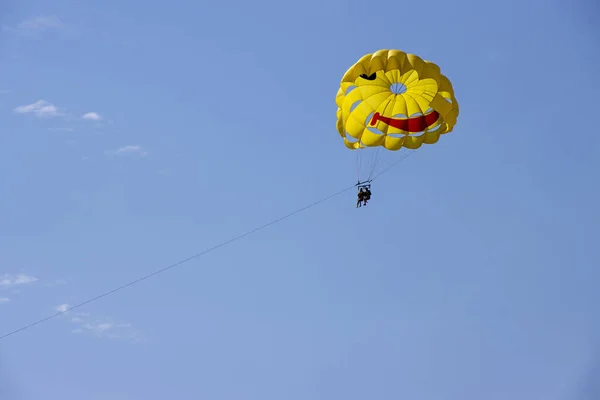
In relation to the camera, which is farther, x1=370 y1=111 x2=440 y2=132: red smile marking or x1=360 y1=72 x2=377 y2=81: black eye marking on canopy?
x1=370 y1=111 x2=440 y2=132: red smile marking

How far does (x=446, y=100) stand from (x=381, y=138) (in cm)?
299

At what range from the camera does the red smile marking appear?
52438 mm

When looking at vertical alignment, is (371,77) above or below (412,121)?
above

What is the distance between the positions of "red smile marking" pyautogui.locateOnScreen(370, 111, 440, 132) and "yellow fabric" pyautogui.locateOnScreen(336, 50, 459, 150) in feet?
0.35

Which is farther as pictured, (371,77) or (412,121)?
(412,121)

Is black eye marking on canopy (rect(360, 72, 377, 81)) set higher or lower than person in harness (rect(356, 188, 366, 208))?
higher

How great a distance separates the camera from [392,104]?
52.4 meters

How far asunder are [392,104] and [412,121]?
1019 mm

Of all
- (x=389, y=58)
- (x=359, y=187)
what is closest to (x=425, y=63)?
(x=389, y=58)

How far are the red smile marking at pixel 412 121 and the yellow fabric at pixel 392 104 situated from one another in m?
0.11

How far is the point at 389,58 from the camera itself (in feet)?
164

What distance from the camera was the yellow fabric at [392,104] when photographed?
5125 cm

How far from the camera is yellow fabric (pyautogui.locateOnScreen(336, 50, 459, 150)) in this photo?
168 feet

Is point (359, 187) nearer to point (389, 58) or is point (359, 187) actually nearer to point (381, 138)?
point (381, 138)
